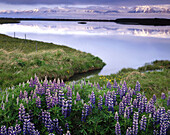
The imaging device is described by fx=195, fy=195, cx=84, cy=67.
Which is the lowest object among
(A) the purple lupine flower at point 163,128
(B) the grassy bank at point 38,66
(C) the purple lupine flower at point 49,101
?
(B) the grassy bank at point 38,66

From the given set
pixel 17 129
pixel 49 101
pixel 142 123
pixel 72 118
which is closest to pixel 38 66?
pixel 49 101

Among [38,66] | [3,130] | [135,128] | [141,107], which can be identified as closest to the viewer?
[3,130]

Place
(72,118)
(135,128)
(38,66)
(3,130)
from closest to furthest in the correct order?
(3,130)
(135,128)
(72,118)
(38,66)

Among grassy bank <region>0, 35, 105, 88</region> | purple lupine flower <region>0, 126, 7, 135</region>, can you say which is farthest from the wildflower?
grassy bank <region>0, 35, 105, 88</region>

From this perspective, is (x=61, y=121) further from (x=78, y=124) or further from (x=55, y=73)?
(x=55, y=73)

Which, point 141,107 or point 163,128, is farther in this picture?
point 141,107

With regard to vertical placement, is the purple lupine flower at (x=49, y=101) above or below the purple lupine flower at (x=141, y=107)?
above

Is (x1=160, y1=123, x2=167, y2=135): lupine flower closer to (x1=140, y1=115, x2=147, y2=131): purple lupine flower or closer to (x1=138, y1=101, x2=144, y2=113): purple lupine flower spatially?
(x1=140, y1=115, x2=147, y2=131): purple lupine flower

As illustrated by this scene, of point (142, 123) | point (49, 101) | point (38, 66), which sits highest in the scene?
point (49, 101)

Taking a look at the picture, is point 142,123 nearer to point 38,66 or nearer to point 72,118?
point 72,118

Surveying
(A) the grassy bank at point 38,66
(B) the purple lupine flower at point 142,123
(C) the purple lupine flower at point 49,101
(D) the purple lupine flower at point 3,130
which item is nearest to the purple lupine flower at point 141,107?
(B) the purple lupine flower at point 142,123

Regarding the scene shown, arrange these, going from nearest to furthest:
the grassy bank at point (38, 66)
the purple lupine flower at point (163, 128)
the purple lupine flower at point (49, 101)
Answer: the purple lupine flower at point (163, 128) < the purple lupine flower at point (49, 101) < the grassy bank at point (38, 66)

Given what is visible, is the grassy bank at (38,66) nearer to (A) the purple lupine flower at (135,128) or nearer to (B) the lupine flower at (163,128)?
(A) the purple lupine flower at (135,128)

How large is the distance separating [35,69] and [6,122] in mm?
15600
